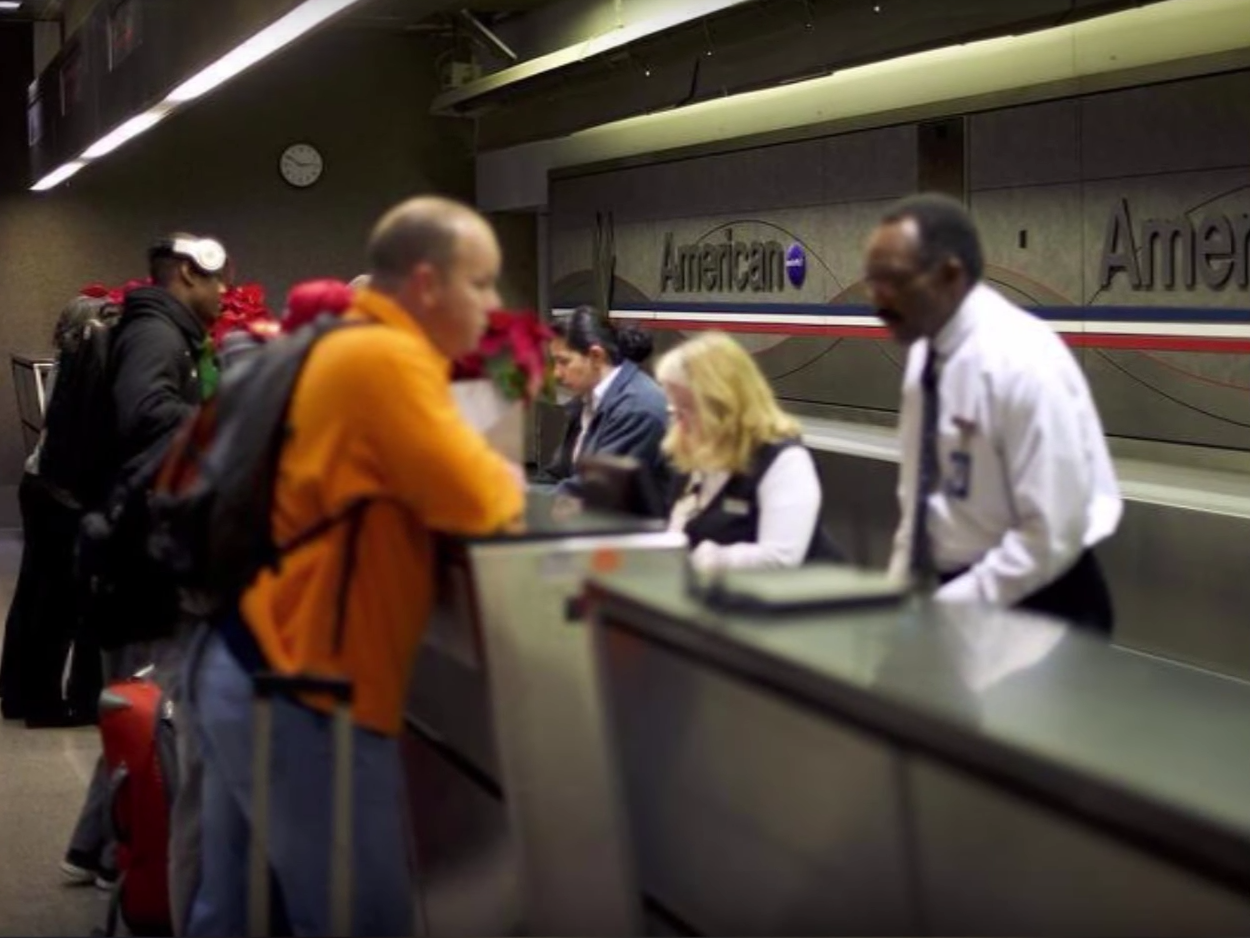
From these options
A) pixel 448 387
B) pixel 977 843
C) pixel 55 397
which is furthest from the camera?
pixel 55 397

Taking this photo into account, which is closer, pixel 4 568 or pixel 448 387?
pixel 448 387

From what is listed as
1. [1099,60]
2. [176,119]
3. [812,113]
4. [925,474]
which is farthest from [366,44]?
[925,474]

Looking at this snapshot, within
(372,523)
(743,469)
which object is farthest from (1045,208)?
(372,523)

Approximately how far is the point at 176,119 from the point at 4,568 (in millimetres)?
3500

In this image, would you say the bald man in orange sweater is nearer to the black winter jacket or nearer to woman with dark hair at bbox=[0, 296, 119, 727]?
the black winter jacket

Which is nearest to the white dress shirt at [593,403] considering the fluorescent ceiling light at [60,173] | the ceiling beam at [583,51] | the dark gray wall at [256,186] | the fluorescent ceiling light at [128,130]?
the fluorescent ceiling light at [128,130]

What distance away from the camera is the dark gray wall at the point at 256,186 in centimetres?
1224

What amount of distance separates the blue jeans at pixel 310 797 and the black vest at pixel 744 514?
129 centimetres

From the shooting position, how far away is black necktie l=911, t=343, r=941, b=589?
10.2 ft

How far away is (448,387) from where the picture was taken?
2.50m

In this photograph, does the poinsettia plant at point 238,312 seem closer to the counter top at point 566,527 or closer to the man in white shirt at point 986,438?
the man in white shirt at point 986,438

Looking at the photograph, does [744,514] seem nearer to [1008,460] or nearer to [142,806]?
[1008,460]

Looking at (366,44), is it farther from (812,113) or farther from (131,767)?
(131,767)

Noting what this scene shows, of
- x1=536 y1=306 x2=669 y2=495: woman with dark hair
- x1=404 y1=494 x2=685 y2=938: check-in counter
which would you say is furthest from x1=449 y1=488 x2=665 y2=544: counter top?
x1=536 y1=306 x2=669 y2=495: woman with dark hair
